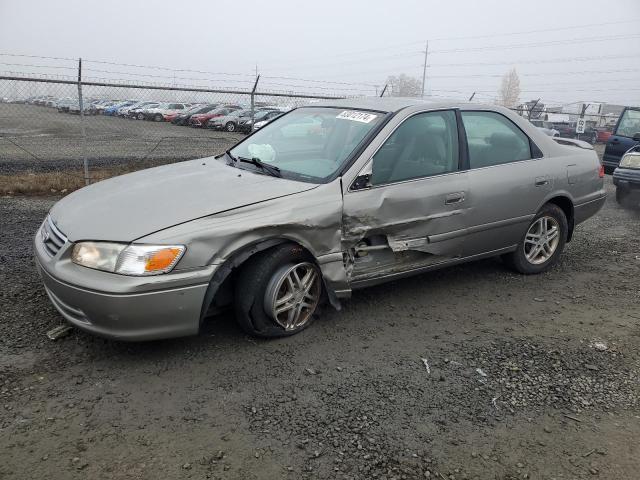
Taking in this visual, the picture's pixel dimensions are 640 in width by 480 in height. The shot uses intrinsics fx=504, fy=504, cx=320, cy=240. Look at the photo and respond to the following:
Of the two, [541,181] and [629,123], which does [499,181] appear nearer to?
[541,181]

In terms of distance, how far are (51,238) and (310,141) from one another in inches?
76.5

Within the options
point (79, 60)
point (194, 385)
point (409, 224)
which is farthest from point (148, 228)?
point (79, 60)

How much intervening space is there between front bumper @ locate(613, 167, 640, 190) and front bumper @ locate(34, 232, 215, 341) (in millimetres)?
7722

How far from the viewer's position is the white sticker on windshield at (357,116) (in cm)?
385

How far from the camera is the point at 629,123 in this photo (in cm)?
1092

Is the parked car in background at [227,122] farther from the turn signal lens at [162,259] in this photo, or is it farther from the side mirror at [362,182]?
the turn signal lens at [162,259]

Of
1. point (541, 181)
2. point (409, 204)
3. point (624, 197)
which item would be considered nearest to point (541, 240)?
point (541, 181)

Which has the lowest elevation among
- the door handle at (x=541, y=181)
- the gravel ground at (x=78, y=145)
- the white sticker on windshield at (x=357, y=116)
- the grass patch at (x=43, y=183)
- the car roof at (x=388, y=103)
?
the gravel ground at (x=78, y=145)

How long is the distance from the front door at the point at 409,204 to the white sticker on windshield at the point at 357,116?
0.82 feet

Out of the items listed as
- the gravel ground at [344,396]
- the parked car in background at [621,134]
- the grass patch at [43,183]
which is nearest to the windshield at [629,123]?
the parked car in background at [621,134]

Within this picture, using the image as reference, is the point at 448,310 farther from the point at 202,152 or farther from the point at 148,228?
the point at 202,152

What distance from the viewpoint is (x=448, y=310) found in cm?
397

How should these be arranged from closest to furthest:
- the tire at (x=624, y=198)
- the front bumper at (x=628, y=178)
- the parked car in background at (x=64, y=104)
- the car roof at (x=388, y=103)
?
the car roof at (x=388, y=103), the front bumper at (x=628, y=178), the tire at (x=624, y=198), the parked car in background at (x=64, y=104)

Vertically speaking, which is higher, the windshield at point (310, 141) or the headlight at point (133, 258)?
the windshield at point (310, 141)
